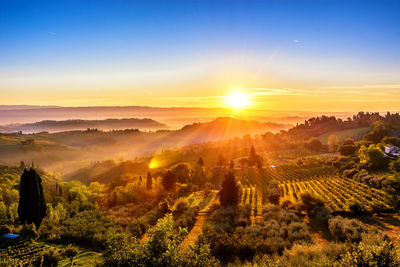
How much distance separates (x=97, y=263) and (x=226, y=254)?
8.54m

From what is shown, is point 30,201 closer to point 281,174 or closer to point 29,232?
point 29,232

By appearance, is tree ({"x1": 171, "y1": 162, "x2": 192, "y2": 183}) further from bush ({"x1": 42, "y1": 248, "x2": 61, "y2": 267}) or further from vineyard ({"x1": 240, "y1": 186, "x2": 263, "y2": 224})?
bush ({"x1": 42, "y1": 248, "x2": 61, "y2": 267})

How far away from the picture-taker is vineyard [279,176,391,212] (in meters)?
27.3

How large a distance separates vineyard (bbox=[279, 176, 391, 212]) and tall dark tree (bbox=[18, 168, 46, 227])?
31916mm

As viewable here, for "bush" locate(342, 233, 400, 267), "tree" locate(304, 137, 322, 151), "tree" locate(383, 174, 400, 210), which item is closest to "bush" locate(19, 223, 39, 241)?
"bush" locate(342, 233, 400, 267)

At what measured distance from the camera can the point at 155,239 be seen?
488 inches

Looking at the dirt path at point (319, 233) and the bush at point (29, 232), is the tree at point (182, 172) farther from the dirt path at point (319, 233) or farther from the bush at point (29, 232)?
the dirt path at point (319, 233)

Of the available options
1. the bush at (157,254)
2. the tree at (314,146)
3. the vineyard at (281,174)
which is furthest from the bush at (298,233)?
the tree at (314,146)

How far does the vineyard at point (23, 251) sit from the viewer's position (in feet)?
60.0

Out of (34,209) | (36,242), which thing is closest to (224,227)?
(36,242)

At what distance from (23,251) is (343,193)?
37.8 m

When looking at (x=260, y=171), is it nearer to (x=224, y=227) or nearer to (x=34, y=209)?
(x=224, y=227)

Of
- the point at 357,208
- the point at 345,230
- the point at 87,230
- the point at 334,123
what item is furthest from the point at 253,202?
the point at 334,123

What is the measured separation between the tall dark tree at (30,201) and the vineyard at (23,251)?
5643 millimetres
